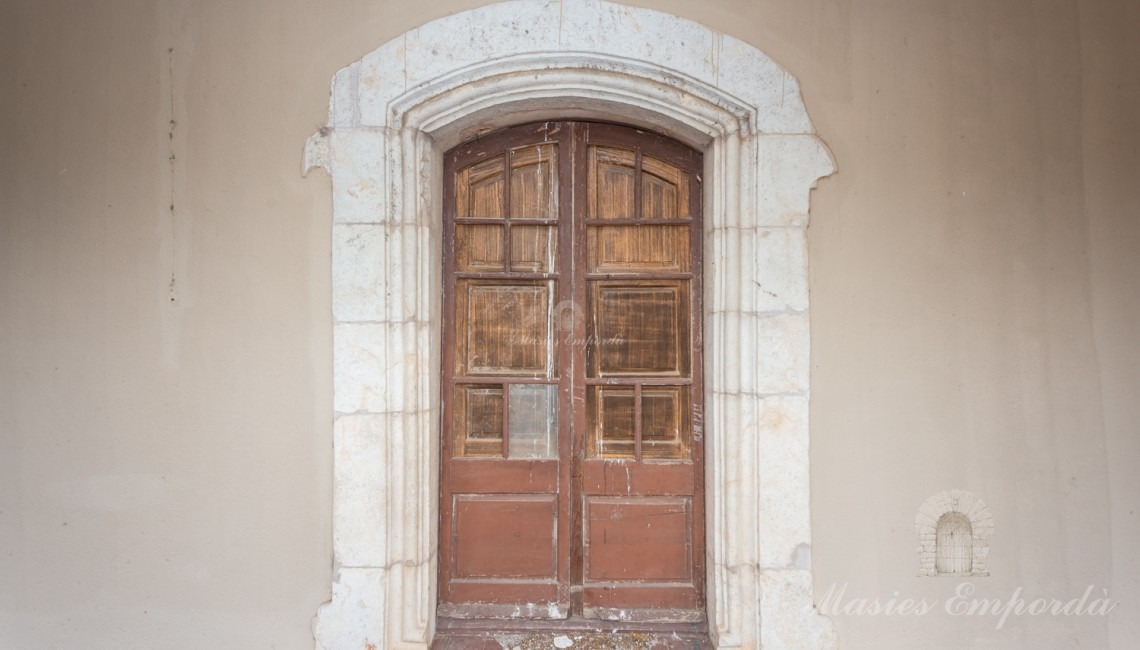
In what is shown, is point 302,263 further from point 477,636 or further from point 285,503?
point 477,636

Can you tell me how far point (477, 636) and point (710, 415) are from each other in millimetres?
1382

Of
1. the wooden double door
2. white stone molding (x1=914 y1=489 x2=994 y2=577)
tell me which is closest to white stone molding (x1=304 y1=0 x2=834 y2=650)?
the wooden double door

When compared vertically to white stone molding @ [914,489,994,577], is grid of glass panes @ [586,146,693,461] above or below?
above

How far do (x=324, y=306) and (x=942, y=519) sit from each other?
8.63 ft

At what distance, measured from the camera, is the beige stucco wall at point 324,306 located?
2.43 metres

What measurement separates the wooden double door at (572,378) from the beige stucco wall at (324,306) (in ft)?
1.80

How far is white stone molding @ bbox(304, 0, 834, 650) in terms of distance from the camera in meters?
2.43

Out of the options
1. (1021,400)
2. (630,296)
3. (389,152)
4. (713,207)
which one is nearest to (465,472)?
(630,296)

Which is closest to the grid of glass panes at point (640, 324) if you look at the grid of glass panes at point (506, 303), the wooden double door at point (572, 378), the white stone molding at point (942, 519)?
the wooden double door at point (572, 378)

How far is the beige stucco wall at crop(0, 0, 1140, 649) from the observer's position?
95.6 inches

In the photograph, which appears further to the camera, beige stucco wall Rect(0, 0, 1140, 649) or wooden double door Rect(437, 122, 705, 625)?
wooden double door Rect(437, 122, 705, 625)

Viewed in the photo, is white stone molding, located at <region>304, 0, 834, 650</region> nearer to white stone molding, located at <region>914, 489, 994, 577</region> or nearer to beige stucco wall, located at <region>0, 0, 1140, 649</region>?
beige stucco wall, located at <region>0, 0, 1140, 649</region>

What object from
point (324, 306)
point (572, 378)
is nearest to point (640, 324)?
point (572, 378)

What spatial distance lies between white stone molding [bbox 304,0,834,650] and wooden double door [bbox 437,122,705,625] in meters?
0.22
